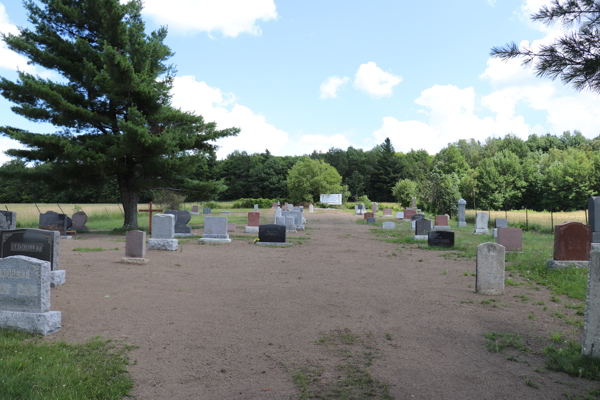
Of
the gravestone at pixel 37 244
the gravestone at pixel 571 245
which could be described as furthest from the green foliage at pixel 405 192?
the gravestone at pixel 37 244

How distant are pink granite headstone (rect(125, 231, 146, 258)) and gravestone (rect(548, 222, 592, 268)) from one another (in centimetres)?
1090

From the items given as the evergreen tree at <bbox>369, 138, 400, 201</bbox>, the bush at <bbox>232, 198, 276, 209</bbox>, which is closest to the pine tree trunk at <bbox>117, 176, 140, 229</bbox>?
the bush at <bbox>232, 198, 276, 209</bbox>

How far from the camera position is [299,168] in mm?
67000

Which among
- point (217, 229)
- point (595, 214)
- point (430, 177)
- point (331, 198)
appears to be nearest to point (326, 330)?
point (595, 214)

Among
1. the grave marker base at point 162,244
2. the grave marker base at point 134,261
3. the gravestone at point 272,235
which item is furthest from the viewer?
the gravestone at point 272,235

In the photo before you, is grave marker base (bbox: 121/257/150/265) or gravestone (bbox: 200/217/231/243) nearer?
grave marker base (bbox: 121/257/150/265)

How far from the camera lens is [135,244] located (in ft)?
38.4

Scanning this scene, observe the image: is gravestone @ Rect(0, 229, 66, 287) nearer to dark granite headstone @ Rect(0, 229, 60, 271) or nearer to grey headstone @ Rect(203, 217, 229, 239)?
dark granite headstone @ Rect(0, 229, 60, 271)

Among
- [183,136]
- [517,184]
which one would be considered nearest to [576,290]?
[183,136]

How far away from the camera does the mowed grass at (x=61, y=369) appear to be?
12.8ft

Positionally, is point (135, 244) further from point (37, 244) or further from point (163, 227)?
point (37, 244)

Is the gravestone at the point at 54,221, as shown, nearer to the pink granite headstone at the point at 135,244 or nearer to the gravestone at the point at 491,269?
the pink granite headstone at the point at 135,244

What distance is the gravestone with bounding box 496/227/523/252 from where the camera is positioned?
14.6m

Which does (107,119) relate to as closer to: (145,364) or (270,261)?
(270,261)
